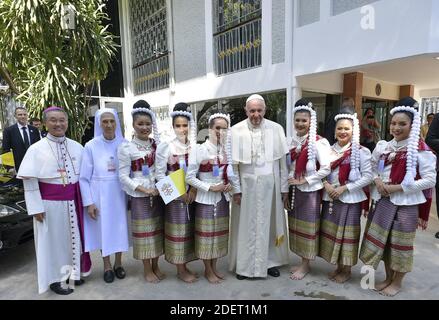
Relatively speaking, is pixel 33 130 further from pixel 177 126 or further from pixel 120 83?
pixel 120 83

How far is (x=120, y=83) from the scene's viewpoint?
12109 mm

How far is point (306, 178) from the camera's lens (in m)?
2.90

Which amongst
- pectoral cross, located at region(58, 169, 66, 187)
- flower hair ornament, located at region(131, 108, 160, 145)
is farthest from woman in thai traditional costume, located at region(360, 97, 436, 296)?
pectoral cross, located at region(58, 169, 66, 187)

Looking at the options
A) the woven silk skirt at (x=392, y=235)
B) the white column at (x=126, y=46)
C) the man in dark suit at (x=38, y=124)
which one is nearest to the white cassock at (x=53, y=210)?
the woven silk skirt at (x=392, y=235)

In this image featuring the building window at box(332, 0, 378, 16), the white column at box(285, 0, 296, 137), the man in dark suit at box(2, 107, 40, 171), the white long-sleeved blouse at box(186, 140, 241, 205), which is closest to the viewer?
the white long-sleeved blouse at box(186, 140, 241, 205)

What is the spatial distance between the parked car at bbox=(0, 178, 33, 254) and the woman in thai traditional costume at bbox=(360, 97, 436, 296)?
3.47 m

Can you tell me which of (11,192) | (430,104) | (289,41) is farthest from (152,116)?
(430,104)

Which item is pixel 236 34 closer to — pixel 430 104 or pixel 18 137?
pixel 18 137

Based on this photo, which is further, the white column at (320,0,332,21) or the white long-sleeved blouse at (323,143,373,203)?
the white column at (320,0,332,21)

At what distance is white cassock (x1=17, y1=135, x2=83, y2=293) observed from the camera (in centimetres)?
271

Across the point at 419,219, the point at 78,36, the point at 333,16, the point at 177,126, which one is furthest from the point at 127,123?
the point at 419,219

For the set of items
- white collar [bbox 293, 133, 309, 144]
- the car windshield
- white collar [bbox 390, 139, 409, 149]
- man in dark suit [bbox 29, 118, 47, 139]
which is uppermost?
man in dark suit [bbox 29, 118, 47, 139]

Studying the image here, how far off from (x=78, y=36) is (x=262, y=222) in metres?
5.45

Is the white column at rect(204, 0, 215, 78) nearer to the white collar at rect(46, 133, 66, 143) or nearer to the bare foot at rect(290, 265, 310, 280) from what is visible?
the white collar at rect(46, 133, 66, 143)
